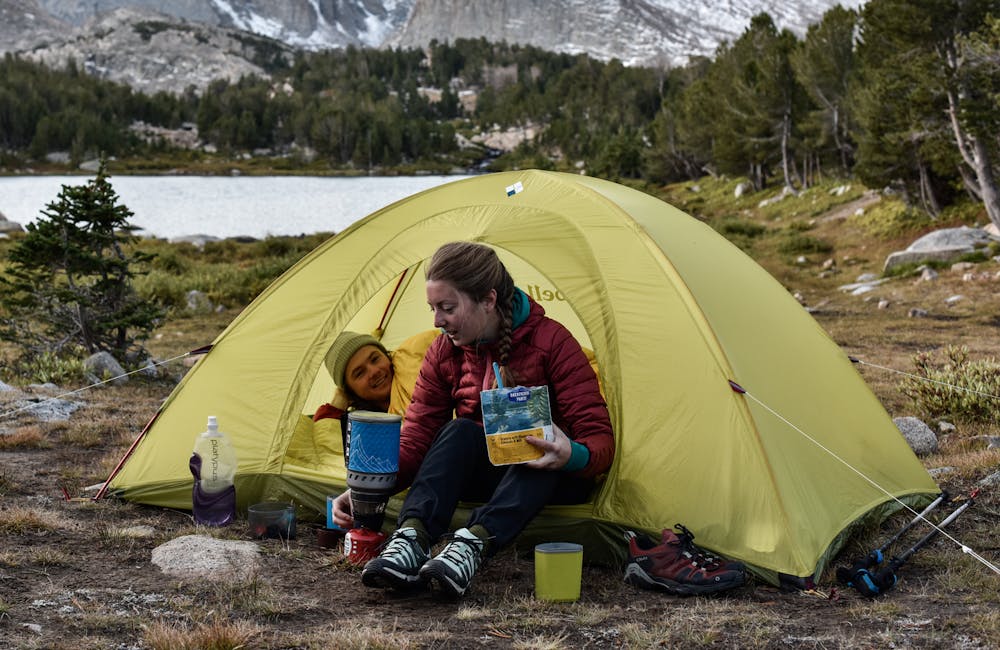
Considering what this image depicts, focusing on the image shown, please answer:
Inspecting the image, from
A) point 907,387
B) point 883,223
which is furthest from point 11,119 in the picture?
point 907,387

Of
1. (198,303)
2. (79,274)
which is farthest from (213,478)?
(198,303)

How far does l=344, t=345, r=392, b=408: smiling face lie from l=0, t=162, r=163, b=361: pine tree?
5.59m

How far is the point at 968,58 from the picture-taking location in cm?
1848

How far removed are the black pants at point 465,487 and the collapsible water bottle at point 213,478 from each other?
5.42 ft

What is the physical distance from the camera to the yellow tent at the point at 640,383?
4.58 metres

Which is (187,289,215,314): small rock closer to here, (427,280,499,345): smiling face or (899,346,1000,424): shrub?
(899,346,1000,424): shrub

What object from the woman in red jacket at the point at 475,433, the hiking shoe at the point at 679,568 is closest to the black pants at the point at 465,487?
the woman in red jacket at the point at 475,433

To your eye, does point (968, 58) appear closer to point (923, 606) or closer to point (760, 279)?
point (760, 279)

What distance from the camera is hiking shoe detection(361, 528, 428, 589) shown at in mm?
3918

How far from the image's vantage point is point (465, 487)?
4.52 m

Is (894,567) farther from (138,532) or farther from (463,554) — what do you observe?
(138,532)

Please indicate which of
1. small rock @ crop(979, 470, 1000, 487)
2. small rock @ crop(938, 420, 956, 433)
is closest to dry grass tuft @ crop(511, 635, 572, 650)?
small rock @ crop(979, 470, 1000, 487)

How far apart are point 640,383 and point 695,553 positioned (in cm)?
97

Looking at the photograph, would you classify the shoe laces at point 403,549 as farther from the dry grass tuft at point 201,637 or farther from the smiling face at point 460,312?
the smiling face at point 460,312
